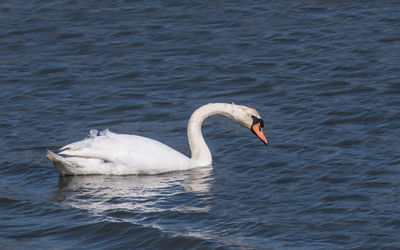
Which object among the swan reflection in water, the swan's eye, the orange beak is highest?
the swan's eye

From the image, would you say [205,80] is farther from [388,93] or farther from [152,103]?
[388,93]

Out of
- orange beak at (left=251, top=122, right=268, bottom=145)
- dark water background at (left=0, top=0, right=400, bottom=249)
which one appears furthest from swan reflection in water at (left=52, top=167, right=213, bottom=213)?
orange beak at (left=251, top=122, right=268, bottom=145)

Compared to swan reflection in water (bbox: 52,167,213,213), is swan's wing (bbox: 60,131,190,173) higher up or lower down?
higher up

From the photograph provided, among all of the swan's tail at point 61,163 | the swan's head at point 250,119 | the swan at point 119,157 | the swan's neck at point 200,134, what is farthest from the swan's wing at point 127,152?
the swan's head at point 250,119

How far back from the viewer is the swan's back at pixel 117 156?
482 inches

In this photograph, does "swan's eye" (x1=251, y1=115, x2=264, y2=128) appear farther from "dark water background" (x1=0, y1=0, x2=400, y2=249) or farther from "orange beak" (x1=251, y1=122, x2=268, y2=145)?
"dark water background" (x1=0, y1=0, x2=400, y2=249)

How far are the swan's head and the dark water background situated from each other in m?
0.26

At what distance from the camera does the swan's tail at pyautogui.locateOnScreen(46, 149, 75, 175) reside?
11.9 metres

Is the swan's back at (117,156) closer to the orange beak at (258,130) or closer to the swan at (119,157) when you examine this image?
the swan at (119,157)

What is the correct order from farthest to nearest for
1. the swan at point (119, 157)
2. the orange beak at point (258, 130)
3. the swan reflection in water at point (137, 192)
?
the orange beak at point (258, 130)
the swan at point (119, 157)
the swan reflection in water at point (137, 192)

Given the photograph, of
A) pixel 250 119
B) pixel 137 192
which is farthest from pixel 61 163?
pixel 250 119

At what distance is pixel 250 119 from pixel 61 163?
2594mm

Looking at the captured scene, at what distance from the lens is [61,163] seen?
39.7ft

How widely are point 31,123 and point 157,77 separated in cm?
287
